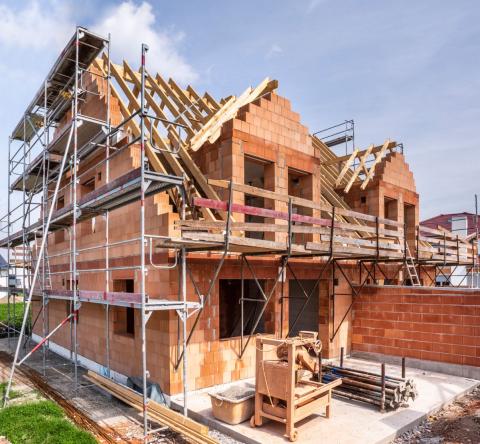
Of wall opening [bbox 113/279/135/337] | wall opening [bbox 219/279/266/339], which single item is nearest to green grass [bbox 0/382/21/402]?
wall opening [bbox 113/279/135/337]

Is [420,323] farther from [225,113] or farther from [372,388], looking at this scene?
[225,113]

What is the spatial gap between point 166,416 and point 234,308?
656cm

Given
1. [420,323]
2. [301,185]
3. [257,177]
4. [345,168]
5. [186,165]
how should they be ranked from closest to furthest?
[186,165], [420,323], [301,185], [257,177], [345,168]

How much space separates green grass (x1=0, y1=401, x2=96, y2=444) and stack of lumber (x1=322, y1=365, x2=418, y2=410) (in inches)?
193

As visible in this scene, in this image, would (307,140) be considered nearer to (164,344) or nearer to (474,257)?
(164,344)

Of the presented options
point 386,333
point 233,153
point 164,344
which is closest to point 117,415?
point 164,344

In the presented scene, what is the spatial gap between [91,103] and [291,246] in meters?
7.32

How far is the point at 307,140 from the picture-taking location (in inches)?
444

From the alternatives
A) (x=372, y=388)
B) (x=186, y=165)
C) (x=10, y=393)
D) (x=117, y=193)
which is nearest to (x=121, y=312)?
(x=10, y=393)

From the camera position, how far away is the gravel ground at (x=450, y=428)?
21.7 ft

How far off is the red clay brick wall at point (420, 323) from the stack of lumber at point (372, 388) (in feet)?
9.16

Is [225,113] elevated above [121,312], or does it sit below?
above

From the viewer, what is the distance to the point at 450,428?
23.1ft


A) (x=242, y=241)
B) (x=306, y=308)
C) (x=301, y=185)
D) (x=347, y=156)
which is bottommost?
(x=306, y=308)
